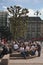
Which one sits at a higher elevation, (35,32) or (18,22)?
(18,22)

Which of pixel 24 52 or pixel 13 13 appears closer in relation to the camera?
pixel 24 52

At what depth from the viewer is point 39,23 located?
17200 cm

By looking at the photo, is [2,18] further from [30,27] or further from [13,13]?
[13,13]

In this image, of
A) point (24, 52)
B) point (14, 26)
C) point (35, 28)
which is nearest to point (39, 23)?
point (35, 28)

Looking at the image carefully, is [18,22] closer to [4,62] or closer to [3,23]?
[4,62]

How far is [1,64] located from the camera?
14594 mm

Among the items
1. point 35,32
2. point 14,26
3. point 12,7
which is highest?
point 12,7

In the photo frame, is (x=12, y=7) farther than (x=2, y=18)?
No

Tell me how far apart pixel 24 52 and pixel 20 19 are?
44515 mm

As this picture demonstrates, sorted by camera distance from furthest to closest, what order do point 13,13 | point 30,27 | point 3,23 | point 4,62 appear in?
point 30,27 < point 3,23 < point 13,13 < point 4,62

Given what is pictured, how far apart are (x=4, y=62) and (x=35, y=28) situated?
515 feet

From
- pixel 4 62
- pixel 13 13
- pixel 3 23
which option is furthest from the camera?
pixel 3 23

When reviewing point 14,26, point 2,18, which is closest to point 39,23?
point 2,18

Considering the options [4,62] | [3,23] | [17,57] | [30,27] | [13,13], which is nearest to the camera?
[4,62]
